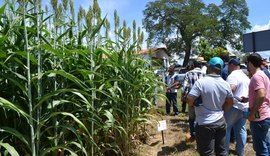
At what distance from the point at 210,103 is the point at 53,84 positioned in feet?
6.69

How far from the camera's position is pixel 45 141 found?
3447 mm

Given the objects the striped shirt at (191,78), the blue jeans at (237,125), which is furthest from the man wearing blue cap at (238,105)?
the striped shirt at (191,78)

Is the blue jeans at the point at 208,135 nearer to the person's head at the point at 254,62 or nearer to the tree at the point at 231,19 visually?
the person's head at the point at 254,62

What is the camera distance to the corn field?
2824mm

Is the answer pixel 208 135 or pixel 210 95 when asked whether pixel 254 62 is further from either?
pixel 208 135

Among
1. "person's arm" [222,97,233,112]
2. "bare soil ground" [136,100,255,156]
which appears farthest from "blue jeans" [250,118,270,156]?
"bare soil ground" [136,100,255,156]

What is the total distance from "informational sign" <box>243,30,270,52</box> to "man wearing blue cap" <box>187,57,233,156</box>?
262 cm

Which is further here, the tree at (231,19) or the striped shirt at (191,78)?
the tree at (231,19)

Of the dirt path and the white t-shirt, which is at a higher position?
the white t-shirt

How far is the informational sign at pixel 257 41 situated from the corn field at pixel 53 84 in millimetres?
2883

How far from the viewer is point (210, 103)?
4391 mm

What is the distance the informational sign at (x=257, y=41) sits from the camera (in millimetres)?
6620

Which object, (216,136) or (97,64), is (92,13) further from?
(216,136)

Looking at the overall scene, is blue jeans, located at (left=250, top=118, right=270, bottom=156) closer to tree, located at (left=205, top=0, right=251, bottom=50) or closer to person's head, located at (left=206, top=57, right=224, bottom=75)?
person's head, located at (left=206, top=57, right=224, bottom=75)
